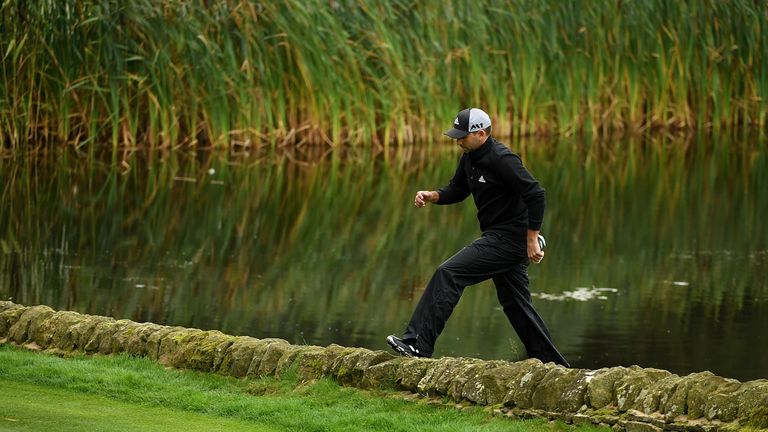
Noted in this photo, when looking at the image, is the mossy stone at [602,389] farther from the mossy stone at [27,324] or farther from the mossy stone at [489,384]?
the mossy stone at [27,324]

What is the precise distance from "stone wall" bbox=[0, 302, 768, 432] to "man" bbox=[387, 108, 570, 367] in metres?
0.44

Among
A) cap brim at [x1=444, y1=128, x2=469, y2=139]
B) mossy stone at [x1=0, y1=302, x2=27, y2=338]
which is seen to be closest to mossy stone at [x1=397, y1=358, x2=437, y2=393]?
cap brim at [x1=444, y1=128, x2=469, y2=139]

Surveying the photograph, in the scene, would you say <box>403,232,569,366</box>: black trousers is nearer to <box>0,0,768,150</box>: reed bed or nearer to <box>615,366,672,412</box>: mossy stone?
<box>615,366,672,412</box>: mossy stone

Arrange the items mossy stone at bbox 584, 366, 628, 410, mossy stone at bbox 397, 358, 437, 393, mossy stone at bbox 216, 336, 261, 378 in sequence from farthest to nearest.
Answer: mossy stone at bbox 216, 336, 261, 378, mossy stone at bbox 397, 358, 437, 393, mossy stone at bbox 584, 366, 628, 410

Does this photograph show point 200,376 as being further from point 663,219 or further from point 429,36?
point 429,36

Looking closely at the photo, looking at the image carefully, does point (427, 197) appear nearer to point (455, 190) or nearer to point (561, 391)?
point (455, 190)

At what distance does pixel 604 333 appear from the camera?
1245cm

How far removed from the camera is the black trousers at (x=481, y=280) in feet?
29.6

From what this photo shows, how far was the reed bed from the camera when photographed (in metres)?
22.6

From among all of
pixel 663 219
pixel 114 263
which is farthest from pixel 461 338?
pixel 663 219

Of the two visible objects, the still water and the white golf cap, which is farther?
the still water

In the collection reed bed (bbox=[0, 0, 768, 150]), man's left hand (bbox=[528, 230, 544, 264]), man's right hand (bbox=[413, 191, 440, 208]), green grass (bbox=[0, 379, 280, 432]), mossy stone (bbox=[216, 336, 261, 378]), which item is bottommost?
green grass (bbox=[0, 379, 280, 432])

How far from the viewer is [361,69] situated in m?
25.2

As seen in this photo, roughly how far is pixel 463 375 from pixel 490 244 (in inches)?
50.5
